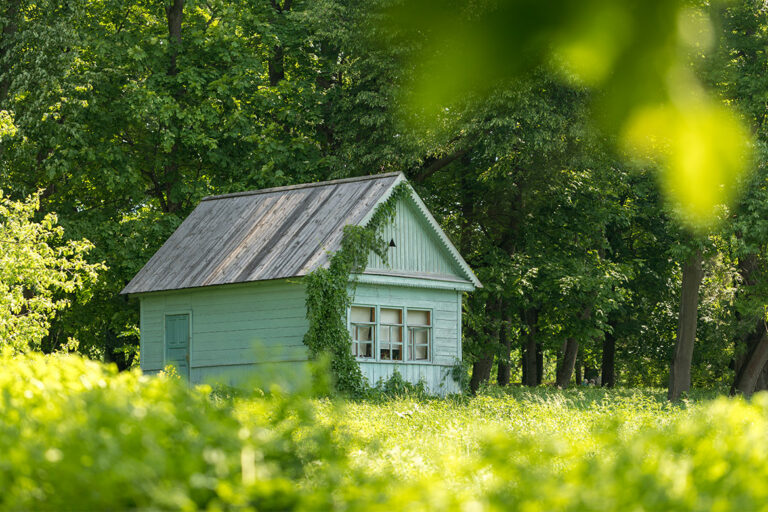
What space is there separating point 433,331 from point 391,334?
4.66 ft

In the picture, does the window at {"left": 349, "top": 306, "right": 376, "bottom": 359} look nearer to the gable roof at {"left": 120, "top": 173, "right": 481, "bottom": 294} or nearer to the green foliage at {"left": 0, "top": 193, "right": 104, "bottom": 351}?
the gable roof at {"left": 120, "top": 173, "right": 481, "bottom": 294}

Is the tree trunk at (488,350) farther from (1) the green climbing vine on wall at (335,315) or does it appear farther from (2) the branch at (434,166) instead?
(1) the green climbing vine on wall at (335,315)

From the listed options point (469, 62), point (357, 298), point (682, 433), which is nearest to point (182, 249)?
point (357, 298)

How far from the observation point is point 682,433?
6238 millimetres

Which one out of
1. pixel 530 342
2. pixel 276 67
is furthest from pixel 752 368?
pixel 276 67

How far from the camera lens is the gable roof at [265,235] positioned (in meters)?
24.3

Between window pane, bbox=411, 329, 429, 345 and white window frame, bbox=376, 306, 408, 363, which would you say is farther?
window pane, bbox=411, 329, 429, 345

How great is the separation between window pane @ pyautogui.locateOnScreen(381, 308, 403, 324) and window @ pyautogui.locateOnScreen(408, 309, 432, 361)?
349 millimetres

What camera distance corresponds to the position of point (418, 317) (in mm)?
26062

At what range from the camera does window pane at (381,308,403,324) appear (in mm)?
25188

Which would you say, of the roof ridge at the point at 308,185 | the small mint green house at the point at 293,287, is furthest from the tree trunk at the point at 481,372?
the roof ridge at the point at 308,185

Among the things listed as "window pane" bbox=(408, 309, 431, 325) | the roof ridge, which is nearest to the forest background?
"window pane" bbox=(408, 309, 431, 325)

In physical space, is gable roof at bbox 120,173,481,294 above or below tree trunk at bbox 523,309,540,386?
above

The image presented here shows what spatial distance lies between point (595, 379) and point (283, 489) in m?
60.2
